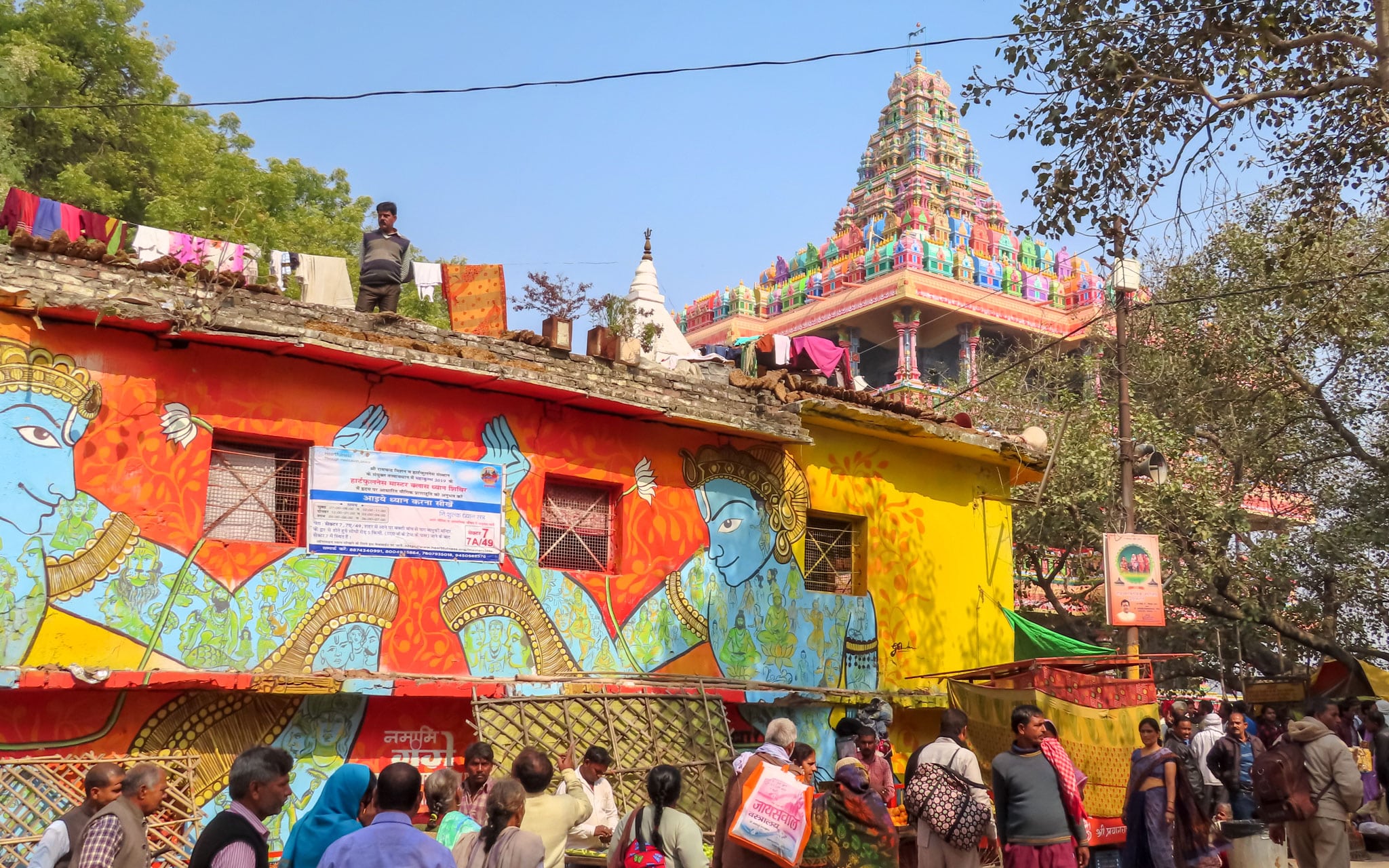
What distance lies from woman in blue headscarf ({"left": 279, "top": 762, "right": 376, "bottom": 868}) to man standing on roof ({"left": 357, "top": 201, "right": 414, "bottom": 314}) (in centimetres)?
734

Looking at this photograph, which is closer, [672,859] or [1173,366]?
[672,859]

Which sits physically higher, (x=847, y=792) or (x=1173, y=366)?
(x=1173, y=366)

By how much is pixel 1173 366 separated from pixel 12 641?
64.1 ft

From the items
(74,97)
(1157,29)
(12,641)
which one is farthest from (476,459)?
(74,97)

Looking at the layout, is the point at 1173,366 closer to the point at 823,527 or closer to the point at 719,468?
the point at 823,527

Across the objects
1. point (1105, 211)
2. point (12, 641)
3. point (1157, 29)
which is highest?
point (1157, 29)

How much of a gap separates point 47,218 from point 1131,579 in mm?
12092

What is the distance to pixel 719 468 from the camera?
539 inches

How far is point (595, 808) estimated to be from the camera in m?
9.09

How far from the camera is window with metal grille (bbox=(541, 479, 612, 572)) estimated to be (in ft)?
40.4

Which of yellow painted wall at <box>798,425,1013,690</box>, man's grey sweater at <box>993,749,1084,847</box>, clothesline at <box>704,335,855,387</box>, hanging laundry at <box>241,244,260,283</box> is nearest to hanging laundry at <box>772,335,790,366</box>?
clothesline at <box>704,335,855,387</box>

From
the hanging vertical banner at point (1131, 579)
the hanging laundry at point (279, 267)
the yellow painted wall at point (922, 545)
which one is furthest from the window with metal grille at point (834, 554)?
the hanging laundry at point (279, 267)

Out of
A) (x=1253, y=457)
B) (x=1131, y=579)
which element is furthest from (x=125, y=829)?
(x=1253, y=457)

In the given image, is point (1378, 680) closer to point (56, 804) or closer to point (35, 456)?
point (56, 804)
